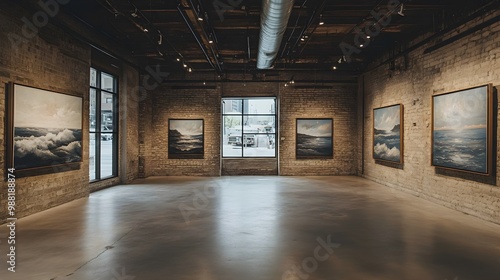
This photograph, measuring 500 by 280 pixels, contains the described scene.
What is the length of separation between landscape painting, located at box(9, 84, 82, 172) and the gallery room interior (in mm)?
36

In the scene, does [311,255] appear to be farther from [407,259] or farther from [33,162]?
[33,162]

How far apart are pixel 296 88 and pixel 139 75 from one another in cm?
599

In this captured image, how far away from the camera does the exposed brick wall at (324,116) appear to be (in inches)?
500

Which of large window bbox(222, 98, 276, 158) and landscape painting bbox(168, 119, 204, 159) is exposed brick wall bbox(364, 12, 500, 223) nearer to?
large window bbox(222, 98, 276, 158)

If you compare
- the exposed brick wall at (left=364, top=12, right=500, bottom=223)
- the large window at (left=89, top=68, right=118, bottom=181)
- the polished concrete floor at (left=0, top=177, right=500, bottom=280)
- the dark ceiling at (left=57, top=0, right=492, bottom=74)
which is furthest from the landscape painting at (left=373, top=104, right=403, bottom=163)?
the large window at (left=89, top=68, right=118, bottom=181)

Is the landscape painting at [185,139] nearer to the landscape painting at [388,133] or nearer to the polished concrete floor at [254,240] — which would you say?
the polished concrete floor at [254,240]

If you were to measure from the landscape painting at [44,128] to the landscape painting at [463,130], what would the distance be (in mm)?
8221

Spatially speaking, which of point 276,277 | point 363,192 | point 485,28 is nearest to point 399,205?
point 363,192

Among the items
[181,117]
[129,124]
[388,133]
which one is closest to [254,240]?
[388,133]

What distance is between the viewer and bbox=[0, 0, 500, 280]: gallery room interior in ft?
13.9

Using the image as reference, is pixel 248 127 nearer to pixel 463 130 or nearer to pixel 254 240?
pixel 463 130

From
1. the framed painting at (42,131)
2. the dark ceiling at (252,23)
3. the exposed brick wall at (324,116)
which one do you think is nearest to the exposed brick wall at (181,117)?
the dark ceiling at (252,23)

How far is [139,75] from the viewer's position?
12.1 meters

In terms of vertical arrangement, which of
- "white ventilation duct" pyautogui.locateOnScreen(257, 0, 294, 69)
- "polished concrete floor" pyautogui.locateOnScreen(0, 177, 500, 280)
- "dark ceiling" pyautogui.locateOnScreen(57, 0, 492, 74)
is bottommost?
"polished concrete floor" pyautogui.locateOnScreen(0, 177, 500, 280)
